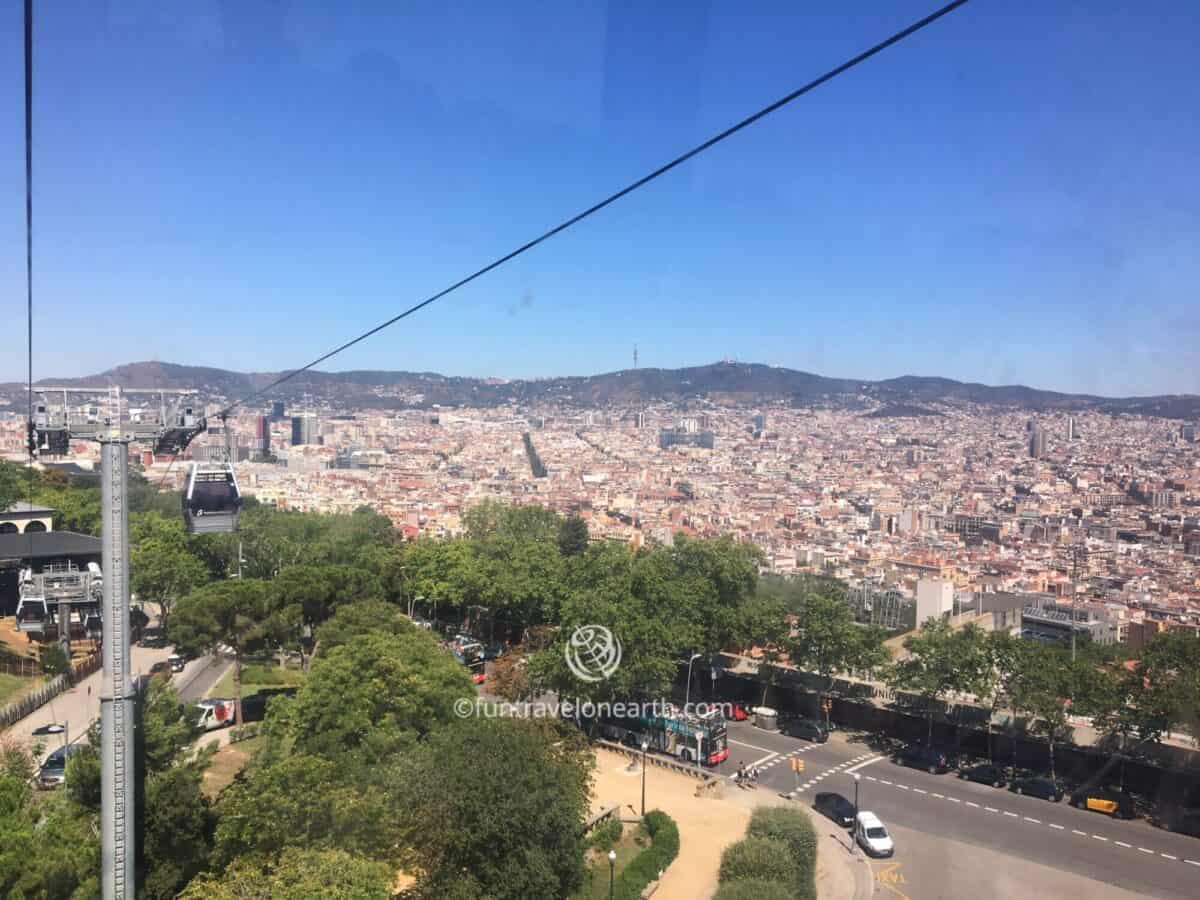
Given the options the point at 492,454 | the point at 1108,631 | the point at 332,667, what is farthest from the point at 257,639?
the point at 492,454

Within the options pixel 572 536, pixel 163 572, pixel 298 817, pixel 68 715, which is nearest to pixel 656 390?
pixel 572 536

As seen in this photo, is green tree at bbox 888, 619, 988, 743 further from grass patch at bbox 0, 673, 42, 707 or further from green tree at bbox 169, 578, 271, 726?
grass patch at bbox 0, 673, 42, 707

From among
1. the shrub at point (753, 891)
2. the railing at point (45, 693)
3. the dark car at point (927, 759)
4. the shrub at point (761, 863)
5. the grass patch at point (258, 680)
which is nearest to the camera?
the shrub at point (753, 891)

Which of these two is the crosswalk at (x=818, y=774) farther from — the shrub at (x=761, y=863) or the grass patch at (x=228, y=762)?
the grass patch at (x=228, y=762)

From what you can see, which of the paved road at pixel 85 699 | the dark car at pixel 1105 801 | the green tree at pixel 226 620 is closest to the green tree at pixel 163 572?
the paved road at pixel 85 699

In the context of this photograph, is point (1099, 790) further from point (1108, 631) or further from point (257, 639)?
point (257, 639)

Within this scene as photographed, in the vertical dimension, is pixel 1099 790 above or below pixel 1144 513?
below

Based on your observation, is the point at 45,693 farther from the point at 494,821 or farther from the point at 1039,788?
the point at 1039,788
